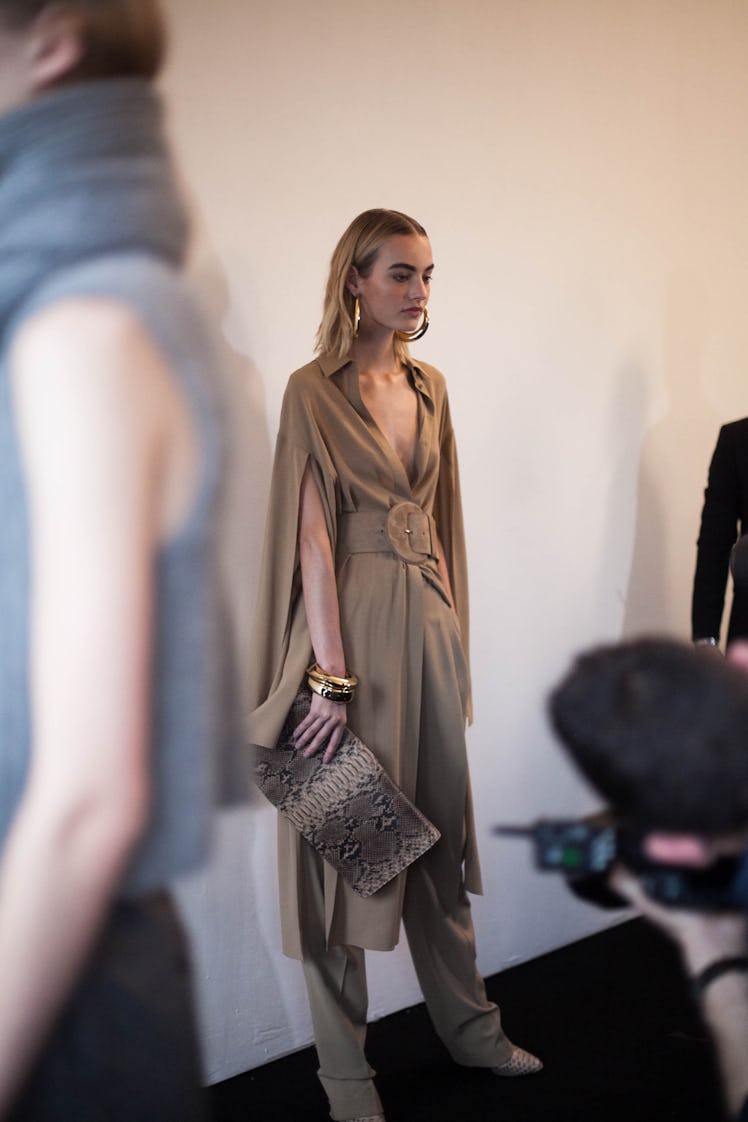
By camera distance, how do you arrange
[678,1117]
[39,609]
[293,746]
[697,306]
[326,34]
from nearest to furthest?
[39,609] → [293,746] → [678,1117] → [326,34] → [697,306]

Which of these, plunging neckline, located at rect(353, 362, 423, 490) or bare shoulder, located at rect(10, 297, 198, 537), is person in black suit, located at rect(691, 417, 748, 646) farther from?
bare shoulder, located at rect(10, 297, 198, 537)

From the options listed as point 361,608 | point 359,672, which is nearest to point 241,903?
point 359,672

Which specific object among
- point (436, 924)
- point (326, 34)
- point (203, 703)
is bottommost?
point (436, 924)

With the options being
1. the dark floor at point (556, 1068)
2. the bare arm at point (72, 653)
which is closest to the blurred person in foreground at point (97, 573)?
the bare arm at point (72, 653)

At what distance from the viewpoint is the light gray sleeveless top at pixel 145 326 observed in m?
0.51

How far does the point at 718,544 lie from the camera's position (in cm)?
250

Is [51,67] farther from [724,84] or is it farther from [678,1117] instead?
[724,84]

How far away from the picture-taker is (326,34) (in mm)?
2160

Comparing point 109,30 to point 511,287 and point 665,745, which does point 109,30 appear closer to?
point 665,745

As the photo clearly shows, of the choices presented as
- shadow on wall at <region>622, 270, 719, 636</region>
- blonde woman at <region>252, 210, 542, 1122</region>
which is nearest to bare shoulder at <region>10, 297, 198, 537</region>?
blonde woman at <region>252, 210, 542, 1122</region>

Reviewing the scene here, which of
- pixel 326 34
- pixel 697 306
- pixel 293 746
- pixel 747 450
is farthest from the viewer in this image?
pixel 697 306

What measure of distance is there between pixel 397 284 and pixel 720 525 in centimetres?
100

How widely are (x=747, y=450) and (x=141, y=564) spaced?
7.14 feet

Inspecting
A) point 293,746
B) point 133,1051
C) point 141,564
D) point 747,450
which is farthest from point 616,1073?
point 141,564
